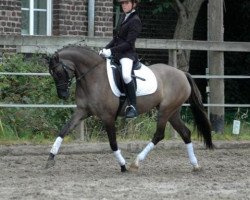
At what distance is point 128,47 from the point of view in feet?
36.8

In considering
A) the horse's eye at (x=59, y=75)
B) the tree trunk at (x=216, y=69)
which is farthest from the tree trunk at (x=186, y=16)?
the horse's eye at (x=59, y=75)

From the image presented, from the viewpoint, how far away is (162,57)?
69.1 ft

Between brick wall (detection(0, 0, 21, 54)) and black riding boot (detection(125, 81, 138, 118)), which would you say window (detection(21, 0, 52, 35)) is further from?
black riding boot (detection(125, 81, 138, 118))

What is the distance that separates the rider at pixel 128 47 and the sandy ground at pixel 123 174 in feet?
3.57

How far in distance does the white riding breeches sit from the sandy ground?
1.28 metres

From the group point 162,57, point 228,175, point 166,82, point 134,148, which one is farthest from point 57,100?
point 162,57

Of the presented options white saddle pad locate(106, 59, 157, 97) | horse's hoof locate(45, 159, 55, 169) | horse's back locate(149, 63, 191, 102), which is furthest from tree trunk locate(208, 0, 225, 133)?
horse's hoof locate(45, 159, 55, 169)

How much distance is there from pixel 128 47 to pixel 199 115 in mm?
1697

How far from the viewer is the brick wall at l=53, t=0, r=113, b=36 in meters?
16.8

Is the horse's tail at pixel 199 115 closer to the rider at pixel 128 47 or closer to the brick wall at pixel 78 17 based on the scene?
the rider at pixel 128 47

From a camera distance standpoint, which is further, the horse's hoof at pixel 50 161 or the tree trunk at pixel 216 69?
the tree trunk at pixel 216 69

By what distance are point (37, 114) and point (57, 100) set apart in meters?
0.42

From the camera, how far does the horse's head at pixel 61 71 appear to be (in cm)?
1107

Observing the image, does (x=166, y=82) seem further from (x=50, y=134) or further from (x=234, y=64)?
(x=234, y=64)
